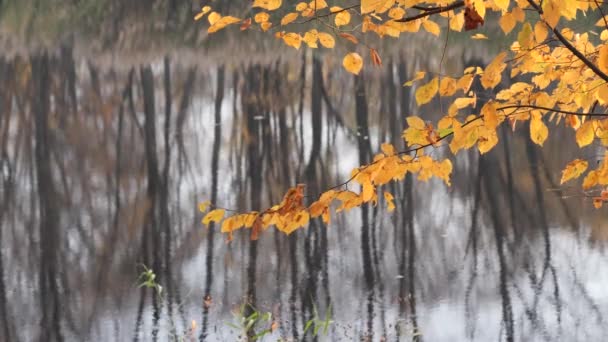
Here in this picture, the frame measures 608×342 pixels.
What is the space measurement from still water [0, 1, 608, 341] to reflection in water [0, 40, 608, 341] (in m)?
0.02

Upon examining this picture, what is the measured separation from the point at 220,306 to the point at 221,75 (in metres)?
8.99

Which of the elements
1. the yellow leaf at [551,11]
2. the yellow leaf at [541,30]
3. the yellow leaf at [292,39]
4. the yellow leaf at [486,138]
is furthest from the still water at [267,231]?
the yellow leaf at [551,11]

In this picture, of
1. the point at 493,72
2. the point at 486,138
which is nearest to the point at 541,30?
the point at 493,72

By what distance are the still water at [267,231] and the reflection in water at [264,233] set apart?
0.08 ft

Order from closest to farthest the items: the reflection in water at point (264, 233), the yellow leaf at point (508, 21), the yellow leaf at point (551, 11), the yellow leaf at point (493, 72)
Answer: the yellow leaf at point (551, 11), the yellow leaf at point (508, 21), the yellow leaf at point (493, 72), the reflection in water at point (264, 233)

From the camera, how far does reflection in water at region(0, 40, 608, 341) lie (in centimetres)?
696

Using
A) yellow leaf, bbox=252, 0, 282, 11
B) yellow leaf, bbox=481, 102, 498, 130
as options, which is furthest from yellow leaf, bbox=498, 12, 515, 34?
yellow leaf, bbox=252, 0, 282, 11

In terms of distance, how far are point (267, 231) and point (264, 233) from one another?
0.25ft

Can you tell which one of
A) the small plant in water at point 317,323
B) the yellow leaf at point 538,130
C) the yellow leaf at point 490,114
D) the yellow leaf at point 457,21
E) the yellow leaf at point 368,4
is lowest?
the small plant in water at point 317,323

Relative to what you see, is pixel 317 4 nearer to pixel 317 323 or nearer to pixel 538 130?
pixel 538 130

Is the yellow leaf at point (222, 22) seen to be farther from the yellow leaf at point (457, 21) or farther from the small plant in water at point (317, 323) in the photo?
the small plant in water at point (317, 323)

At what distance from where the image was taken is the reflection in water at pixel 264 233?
6.96 meters

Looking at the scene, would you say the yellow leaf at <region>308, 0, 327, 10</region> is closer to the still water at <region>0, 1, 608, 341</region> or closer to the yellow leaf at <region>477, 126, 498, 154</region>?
the yellow leaf at <region>477, 126, 498, 154</region>

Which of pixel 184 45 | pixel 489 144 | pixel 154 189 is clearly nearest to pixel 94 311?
pixel 154 189
